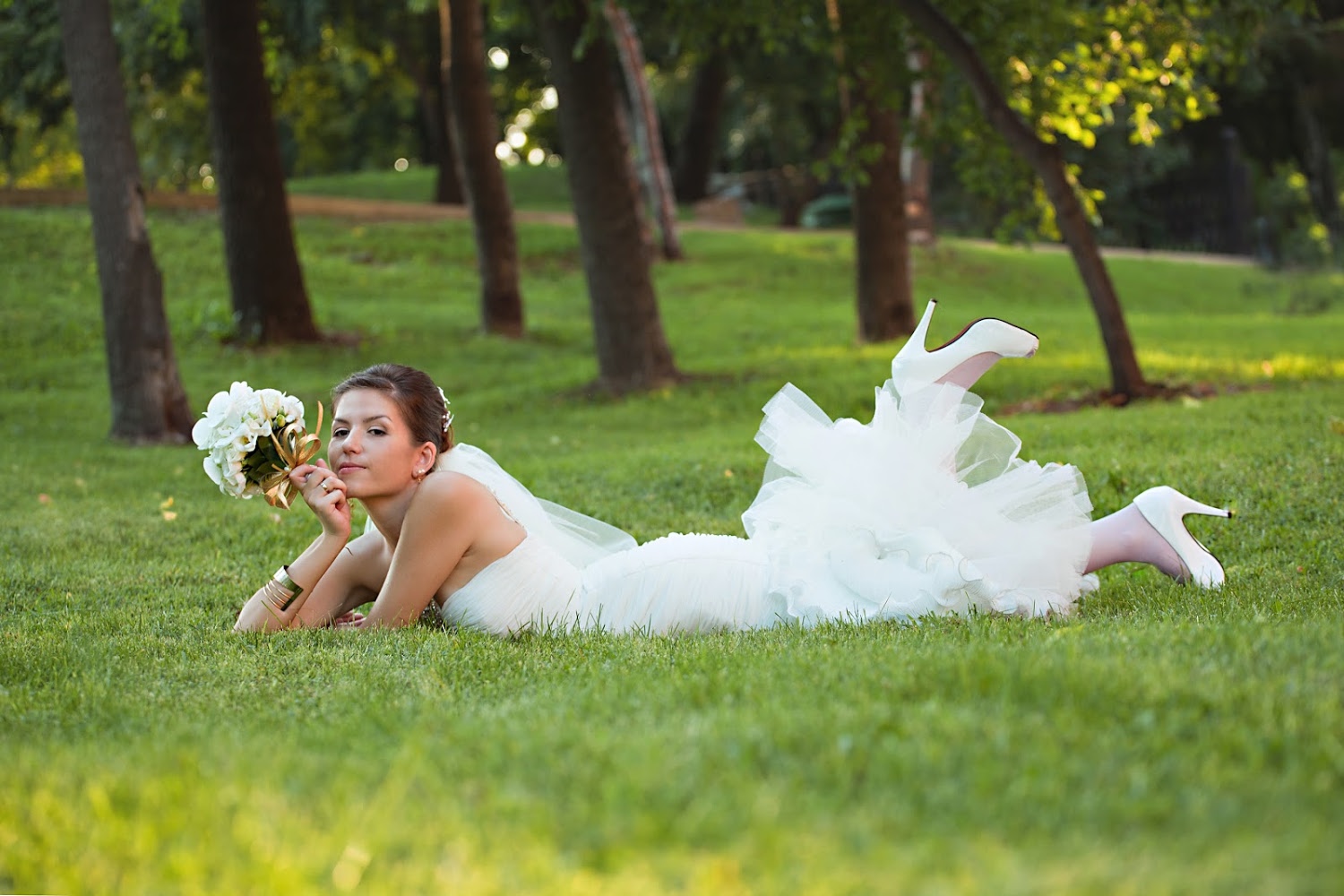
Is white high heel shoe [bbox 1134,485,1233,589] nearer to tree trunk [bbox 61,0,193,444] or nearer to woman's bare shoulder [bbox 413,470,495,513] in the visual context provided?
woman's bare shoulder [bbox 413,470,495,513]

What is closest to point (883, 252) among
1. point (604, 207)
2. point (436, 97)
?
point (604, 207)

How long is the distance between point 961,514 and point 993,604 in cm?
38

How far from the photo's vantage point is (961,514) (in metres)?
5.40

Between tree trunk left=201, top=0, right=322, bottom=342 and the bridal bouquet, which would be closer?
the bridal bouquet

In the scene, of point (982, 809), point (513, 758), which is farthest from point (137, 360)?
point (982, 809)

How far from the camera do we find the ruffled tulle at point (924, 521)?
530 cm

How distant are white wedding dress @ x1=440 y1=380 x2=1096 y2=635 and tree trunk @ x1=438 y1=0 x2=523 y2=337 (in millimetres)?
A: 15636

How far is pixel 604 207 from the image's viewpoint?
15.5 m

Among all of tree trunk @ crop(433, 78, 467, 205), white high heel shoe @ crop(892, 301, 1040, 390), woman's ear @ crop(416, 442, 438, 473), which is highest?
tree trunk @ crop(433, 78, 467, 205)

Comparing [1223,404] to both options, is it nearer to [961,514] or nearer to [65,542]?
[961,514]

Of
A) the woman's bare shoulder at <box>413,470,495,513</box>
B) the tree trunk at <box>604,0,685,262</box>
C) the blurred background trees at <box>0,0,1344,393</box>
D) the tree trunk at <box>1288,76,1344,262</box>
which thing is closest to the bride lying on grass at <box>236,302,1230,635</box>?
the woman's bare shoulder at <box>413,470,495,513</box>

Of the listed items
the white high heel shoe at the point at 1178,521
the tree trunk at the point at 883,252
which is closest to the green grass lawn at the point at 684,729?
the white high heel shoe at the point at 1178,521

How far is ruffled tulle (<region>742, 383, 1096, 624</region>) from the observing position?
17.4ft

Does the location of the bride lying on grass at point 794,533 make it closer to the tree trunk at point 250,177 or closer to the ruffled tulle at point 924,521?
the ruffled tulle at point 924,521
